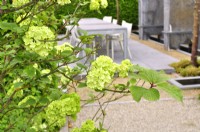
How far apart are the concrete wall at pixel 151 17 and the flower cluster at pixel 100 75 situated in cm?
1235

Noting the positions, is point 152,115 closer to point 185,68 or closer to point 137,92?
point 185,68

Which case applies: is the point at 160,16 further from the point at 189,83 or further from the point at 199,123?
the point at 199,123

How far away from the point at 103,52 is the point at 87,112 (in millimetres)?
4802

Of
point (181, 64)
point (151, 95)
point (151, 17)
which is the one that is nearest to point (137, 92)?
point (151, 95)

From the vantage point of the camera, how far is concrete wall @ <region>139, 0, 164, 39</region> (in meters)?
13.4

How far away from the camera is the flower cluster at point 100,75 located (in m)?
1.24

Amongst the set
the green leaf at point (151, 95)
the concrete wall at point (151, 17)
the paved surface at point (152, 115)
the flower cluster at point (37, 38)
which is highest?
the flower cluster at point (37, 38)

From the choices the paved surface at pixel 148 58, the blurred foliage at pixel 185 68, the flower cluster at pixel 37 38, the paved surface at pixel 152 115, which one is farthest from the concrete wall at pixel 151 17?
the flower cluster at pixel 37 38

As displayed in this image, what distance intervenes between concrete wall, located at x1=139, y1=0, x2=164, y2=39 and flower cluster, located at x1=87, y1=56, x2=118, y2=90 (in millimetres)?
12346

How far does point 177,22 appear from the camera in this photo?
10891 millimetres

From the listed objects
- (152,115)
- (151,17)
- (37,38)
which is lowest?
(152,115)

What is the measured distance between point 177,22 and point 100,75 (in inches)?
395

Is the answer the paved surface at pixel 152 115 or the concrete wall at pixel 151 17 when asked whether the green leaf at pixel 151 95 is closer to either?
the paved surface at pixel 152 115

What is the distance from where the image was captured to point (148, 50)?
10625 millimetres
